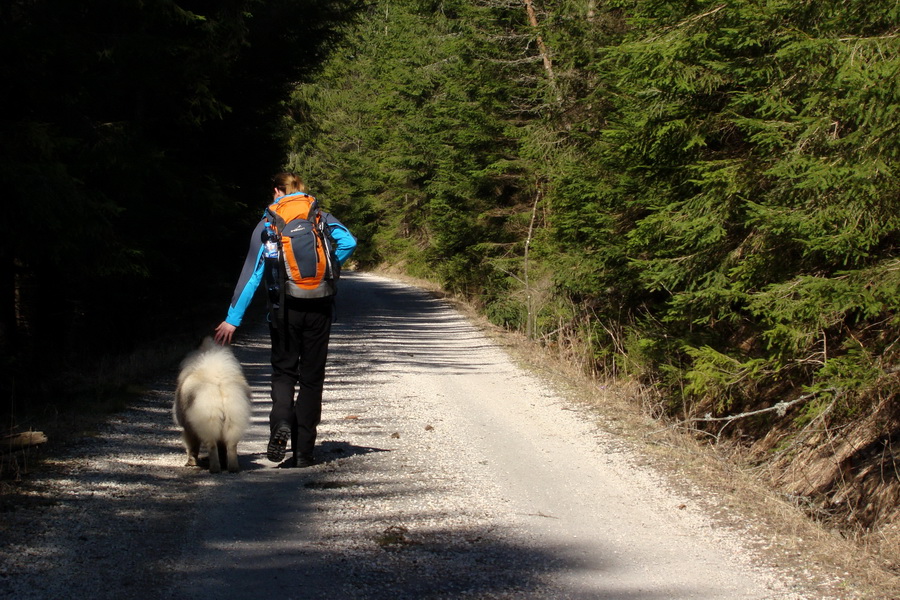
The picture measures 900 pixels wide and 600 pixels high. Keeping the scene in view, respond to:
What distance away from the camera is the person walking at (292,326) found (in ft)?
19.7

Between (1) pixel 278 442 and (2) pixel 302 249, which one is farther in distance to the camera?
(1) pixel 278 442

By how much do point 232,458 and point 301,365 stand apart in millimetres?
847

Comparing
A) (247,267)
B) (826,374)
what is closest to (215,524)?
(247,267)

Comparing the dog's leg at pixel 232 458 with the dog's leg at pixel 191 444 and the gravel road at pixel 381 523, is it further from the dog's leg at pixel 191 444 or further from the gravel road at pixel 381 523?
the dog's leg at pixel 191 444

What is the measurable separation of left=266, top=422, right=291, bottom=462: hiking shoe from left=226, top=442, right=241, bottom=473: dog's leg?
0.26m

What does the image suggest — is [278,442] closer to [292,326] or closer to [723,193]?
[292,326]

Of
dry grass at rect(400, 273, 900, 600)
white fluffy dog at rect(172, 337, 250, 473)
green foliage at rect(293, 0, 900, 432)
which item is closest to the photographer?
dry grass at rect(400, 273, 900, 600)

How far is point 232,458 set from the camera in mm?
6078

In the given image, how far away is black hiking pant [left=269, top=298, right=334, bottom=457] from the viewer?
20.1 feet

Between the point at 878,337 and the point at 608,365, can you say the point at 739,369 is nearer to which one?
the point at 878,337

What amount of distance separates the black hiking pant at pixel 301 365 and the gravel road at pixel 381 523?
38 centimetres

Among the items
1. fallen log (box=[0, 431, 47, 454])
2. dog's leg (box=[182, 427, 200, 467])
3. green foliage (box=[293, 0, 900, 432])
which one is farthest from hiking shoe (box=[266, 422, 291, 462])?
green foliage (box=[293, 0, 900, 432])

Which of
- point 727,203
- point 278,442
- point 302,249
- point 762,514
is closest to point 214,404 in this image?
point 278,442

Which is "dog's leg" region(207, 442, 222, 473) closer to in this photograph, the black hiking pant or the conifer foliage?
the black hiking pant
